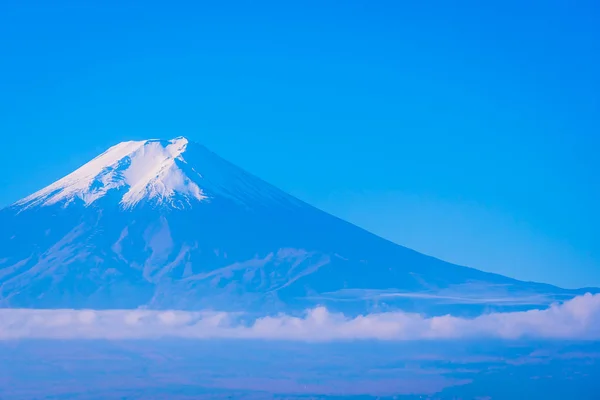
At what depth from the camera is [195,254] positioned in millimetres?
86250

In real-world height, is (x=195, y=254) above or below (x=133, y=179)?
below

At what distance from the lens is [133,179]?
309 ft

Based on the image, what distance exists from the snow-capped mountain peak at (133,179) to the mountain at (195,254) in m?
0.12

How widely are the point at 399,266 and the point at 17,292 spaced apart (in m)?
30.3

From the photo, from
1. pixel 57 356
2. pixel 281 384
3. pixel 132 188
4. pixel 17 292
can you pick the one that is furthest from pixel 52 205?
pixel 281 384

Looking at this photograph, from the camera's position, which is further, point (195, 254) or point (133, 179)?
point (133, 179)

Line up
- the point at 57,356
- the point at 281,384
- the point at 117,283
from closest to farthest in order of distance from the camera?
the point at 281,384
the point at 57,356
the point at 117,283

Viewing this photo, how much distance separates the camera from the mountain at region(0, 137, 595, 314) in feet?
267

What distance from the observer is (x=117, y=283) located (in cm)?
8244

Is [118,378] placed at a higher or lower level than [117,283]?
lower

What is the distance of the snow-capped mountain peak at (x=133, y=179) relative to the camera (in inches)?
3597

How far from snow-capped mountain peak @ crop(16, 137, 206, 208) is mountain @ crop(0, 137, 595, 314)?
0.40 ft

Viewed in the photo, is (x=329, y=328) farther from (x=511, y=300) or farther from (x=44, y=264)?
(x=44, y=264)

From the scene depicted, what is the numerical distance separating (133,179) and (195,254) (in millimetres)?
11876
